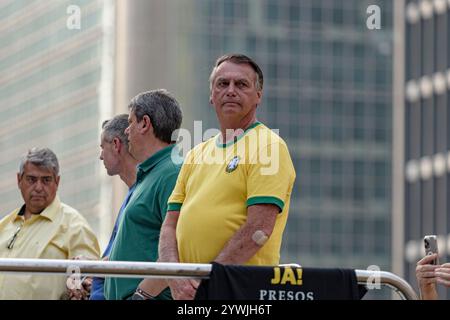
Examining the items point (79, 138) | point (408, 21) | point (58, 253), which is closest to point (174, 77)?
point (79, 138)

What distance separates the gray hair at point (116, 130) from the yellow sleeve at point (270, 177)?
186 centimetres

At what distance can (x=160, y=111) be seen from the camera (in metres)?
9.93

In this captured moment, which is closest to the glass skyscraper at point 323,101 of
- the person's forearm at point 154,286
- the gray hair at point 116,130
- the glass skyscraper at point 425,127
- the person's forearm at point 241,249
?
the glass skyscraper at point 425,127

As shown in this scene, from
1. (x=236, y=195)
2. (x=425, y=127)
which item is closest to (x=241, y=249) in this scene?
(x=236, y=195)

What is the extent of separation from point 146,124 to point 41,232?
1317 mm

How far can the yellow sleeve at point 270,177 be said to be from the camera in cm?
881

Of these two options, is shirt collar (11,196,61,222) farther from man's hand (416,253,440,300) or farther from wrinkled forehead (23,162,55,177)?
man's hand (416,253,440,300)

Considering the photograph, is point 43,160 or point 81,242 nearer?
point 81,242

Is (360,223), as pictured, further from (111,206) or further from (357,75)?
(111,206)

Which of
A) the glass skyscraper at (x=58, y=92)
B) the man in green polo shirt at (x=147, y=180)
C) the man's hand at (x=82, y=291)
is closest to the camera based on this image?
the man in green polo shirt at (x=147, y=180)

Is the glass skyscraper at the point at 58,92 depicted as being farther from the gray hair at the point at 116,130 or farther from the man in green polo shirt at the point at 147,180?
the man in green polo shirt at the point at 147,180

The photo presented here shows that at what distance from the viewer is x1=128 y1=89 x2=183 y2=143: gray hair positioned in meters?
9.92

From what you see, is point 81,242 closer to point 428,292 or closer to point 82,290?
point 82,290

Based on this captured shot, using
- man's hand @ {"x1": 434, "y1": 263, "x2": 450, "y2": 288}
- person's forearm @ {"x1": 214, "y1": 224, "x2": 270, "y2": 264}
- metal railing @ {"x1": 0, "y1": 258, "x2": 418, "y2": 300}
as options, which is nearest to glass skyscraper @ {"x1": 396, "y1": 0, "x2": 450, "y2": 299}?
man's hand @ {"x1": 434, "y1": 263, "x2": 450, "y2": 288}
